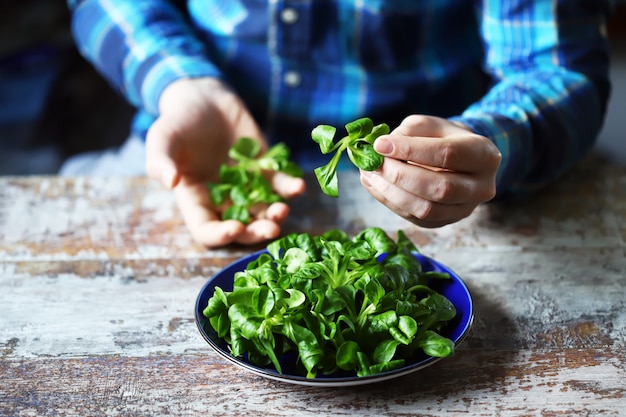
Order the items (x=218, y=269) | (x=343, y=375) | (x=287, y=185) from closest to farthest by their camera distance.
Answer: (x=343, y=375) < (x=218, y=269) < (x=287, y=185)

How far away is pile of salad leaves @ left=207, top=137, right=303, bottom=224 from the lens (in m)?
1.05

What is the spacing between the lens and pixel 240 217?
1040 millimetres

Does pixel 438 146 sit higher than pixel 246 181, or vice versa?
pixel 438 146

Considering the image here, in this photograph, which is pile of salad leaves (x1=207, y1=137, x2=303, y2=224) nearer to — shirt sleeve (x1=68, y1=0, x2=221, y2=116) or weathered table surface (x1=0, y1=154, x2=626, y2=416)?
weathered table surface (x1=0, y1=154, x2=626, y2=416)

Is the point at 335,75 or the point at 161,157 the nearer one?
the point at 161,157

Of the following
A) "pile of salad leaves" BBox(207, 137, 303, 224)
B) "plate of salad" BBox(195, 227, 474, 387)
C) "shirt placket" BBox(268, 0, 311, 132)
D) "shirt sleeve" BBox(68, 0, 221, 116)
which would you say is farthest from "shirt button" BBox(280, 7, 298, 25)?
"plate of salad" BBox(195, 227, 474, 387)

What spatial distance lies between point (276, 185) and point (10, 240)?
40 cm

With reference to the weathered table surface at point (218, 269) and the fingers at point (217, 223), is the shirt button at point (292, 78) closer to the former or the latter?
the weathered table surface at point (218, 269)

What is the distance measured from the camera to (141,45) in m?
1.33

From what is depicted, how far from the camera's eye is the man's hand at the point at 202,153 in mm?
1015

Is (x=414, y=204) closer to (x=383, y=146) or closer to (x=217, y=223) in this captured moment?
(x=383, y=146)

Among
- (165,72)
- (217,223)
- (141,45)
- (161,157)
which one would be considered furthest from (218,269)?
(141,45)

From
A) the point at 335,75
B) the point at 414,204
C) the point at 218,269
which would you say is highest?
the point at 414,204

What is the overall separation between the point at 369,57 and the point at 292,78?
15 centimetres
